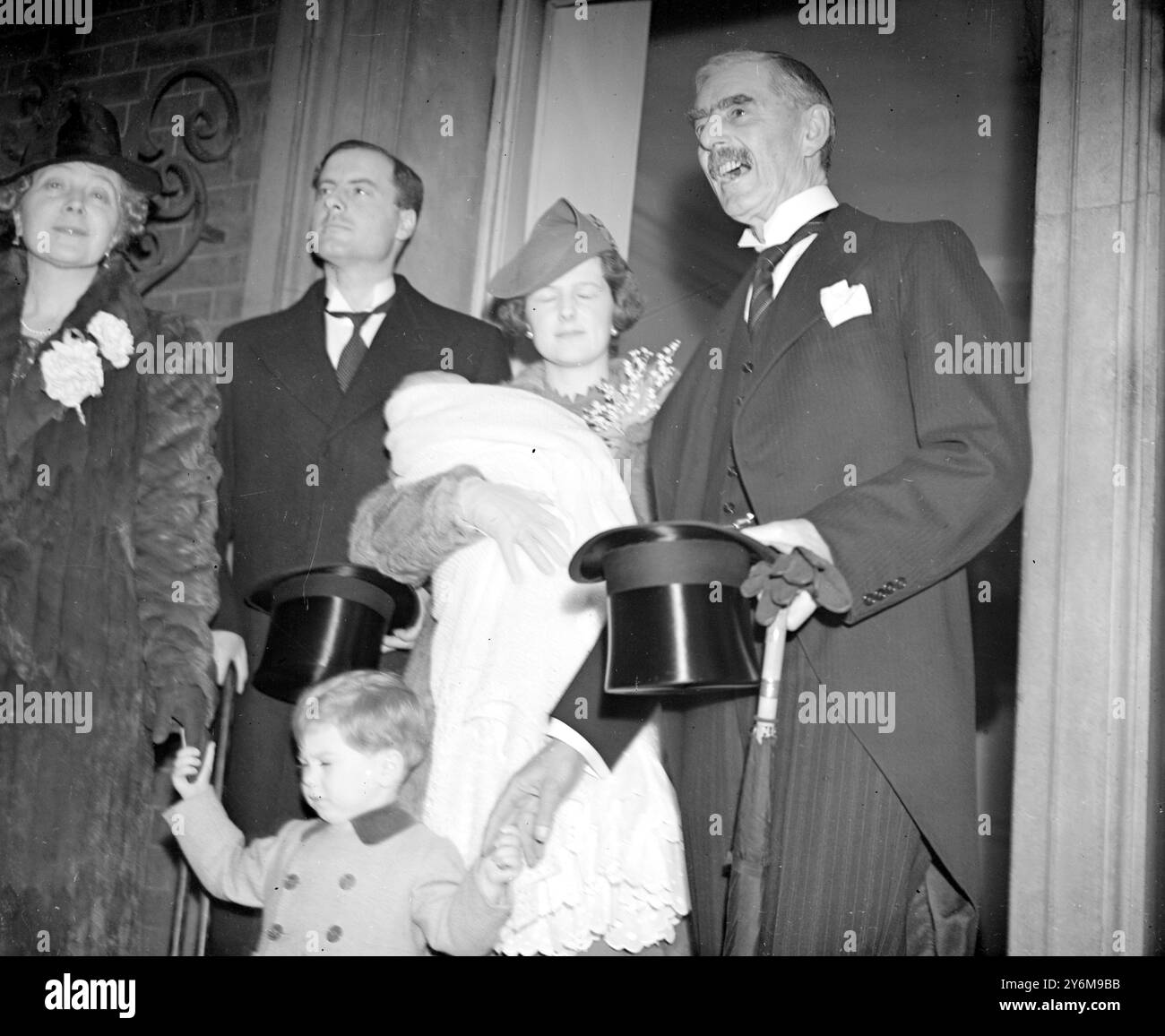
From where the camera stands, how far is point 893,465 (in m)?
2.72

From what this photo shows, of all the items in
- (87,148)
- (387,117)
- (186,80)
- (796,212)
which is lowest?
(796,212)

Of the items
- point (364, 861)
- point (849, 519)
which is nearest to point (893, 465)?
point (849, 519)

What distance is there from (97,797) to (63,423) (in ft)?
2.43

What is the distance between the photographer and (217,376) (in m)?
3.32

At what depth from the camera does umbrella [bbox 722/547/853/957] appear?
98.9 inches

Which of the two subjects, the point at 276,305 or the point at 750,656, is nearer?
the point at 750,656

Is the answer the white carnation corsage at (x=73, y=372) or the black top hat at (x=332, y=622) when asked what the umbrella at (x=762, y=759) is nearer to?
the black top hat at (x=332, y=622)

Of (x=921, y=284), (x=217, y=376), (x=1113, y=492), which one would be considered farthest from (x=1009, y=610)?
(x=217, y=376)

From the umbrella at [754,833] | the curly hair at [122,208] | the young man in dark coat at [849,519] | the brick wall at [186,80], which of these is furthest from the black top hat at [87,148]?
the umbrella at [754,833]

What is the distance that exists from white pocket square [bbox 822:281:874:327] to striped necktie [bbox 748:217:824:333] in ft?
0.40

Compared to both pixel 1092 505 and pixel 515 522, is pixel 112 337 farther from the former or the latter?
pixel 1092 505

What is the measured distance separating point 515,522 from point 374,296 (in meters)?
0.63
